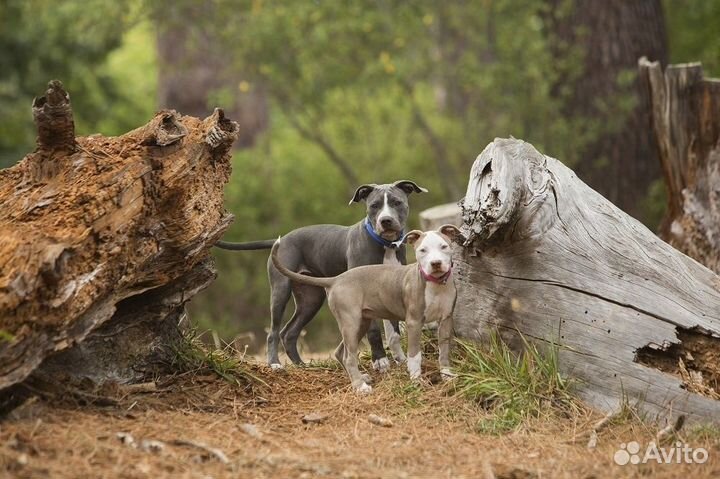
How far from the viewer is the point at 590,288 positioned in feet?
21.6

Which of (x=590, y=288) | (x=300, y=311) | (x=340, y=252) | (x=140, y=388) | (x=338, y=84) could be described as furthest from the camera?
(x=338, y=84)

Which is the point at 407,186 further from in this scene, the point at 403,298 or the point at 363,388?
the point at 363,388

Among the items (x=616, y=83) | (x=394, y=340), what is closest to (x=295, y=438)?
(x=394, y=340)

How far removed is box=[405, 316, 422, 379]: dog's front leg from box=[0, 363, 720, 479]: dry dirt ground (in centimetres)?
14

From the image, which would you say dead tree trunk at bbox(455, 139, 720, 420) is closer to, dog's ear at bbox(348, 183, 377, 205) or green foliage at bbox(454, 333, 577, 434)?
green foliage at bbox(454, 333, 577, 434)

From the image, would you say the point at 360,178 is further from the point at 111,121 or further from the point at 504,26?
the point at 111,121

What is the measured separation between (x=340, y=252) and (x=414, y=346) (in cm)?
144

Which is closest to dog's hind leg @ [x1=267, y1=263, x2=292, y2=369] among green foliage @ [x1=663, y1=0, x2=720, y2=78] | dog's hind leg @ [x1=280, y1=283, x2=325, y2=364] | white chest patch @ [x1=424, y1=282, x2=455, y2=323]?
dog's hind leg @ [x1=280, y1=283, x2=325, y2=364]

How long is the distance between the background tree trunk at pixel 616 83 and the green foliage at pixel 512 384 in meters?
6.17

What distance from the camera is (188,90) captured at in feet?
56.7

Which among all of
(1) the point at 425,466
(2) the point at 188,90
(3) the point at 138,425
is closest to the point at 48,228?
(3) the point at 138,425

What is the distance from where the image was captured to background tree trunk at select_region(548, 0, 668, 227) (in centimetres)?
1248

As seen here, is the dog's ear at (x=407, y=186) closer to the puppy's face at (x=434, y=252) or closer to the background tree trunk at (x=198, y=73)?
the puppy's face at (x=434, y=252)

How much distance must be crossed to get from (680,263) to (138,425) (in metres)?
3.81
